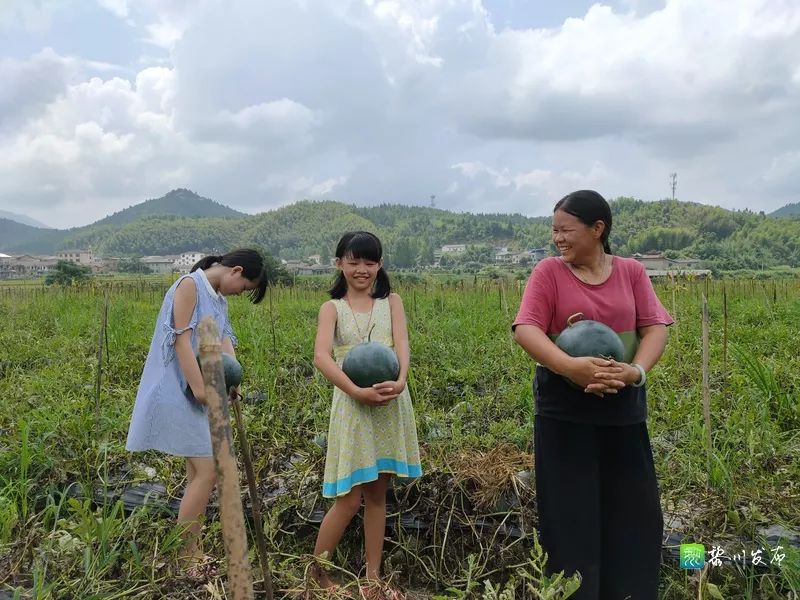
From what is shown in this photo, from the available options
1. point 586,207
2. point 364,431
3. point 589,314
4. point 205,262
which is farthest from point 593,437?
point 205,262

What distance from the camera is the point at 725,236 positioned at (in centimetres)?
8788

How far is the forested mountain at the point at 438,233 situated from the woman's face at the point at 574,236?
201 ft

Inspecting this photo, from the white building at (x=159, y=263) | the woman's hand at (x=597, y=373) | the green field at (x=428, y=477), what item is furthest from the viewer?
the white building at (x=159, y=263)

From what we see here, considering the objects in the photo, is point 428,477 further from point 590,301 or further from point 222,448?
point 222,448

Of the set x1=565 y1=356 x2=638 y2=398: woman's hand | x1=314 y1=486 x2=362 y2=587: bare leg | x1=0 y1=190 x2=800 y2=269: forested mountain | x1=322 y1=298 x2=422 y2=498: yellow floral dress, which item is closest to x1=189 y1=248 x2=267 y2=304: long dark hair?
x1=322 y1=298 x2=422 y2=498: yellow floral dress

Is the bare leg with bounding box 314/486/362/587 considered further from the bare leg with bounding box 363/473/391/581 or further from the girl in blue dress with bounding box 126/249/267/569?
the girl in blue dress with bounding box 126/249/267/569

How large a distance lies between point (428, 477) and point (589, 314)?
61.7 inches

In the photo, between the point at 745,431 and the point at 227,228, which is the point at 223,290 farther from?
the point at 227,228

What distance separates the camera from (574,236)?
7.10 ft

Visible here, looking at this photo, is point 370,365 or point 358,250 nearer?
point 370,365

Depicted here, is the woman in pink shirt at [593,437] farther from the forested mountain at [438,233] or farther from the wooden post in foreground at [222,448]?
the forested mountain at [438,233]

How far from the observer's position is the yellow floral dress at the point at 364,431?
8.36ft

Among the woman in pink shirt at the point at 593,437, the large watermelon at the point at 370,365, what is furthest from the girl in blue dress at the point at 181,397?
the woman in pink shirt at the point at 593,437

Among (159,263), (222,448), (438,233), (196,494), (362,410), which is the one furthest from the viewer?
(438,233)
